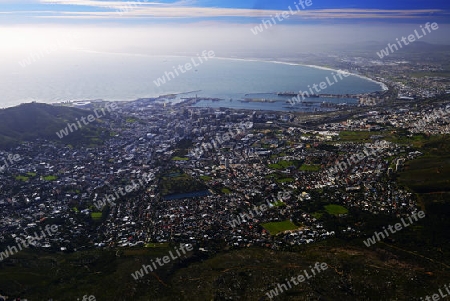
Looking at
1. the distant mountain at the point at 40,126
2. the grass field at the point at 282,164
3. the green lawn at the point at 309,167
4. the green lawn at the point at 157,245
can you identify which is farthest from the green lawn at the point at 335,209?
the distant mountain at the point at 40,126

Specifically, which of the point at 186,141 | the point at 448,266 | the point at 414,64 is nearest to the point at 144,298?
the point at 448,266

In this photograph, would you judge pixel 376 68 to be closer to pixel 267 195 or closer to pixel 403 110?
pixel 403 110

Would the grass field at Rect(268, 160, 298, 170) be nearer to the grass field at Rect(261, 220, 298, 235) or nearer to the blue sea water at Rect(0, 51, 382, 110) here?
the grass field at Rect(261, 220, 298, 235)

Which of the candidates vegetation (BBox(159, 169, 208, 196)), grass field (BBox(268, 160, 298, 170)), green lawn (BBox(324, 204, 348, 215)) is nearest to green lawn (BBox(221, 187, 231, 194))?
vegetation (BBox(159, 169, 208, 196))

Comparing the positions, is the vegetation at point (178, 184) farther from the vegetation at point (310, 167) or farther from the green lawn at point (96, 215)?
the vegetation at point (310, 167)

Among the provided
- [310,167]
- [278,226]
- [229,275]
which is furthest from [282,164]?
[229,275]
